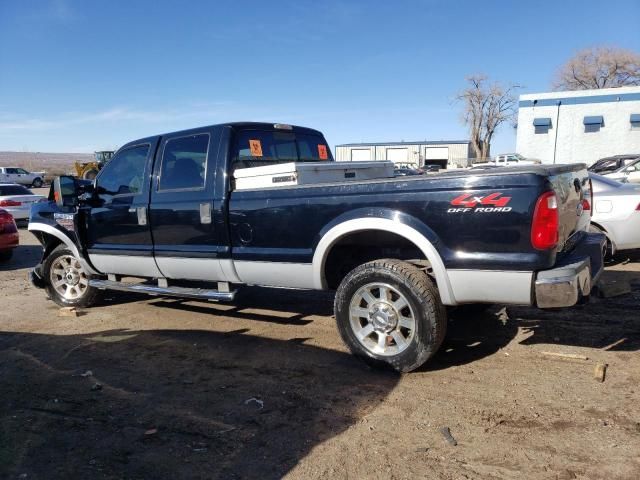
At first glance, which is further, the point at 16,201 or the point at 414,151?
the point at 414,151

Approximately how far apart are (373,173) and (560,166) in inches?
80.4

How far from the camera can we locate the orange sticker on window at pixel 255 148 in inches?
209

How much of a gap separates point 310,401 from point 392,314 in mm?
931

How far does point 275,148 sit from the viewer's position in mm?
5676

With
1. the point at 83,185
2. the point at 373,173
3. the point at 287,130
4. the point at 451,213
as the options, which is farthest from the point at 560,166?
the point at 83,185

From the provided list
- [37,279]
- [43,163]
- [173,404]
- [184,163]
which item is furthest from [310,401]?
[43,163]

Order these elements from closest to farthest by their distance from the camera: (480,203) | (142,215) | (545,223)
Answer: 1. (545,223)
2. (480,203)
3. (142,215)

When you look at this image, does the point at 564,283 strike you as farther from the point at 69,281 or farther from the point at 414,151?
the point at 414,151

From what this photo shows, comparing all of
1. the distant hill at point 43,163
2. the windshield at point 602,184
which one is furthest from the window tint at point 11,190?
the distant hill at point 43,163

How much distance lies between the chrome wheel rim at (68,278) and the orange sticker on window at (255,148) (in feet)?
9.61

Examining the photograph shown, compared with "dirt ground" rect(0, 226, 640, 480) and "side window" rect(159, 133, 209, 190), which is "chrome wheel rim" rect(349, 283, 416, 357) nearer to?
"dirt ground" rect(0, 226, 640, 480)

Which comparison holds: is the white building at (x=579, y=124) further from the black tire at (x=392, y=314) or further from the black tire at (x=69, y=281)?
the black tire at (x=392, y=314)

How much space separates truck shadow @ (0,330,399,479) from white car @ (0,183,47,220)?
11811 millimetres

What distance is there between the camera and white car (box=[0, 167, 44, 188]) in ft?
130
